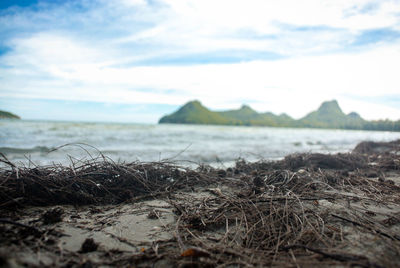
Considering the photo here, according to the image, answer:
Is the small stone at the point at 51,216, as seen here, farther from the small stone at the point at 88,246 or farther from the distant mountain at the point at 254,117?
the distant mountain at the point at 254,117

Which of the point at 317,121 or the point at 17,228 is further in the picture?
the point at 317,121

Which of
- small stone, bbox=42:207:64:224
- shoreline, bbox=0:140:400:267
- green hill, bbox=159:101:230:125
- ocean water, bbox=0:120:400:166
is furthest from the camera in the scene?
green hill, bbox=159:101:230:125

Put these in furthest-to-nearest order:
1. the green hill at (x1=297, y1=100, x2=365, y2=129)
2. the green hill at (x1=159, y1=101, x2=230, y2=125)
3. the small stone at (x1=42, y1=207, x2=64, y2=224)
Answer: the green hill at (x1=159, y1=101, x2=230, y2=125) < the green hill at (x1=297, y1=100, x2=365, y2=129) < the small stone at (x1=42, y1=207, x2=64, y2=224)

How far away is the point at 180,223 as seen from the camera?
8.57 ft

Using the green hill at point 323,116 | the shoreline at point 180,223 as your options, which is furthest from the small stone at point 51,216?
the green hill at point 323,116

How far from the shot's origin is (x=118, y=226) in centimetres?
256

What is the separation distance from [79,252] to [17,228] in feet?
2.14

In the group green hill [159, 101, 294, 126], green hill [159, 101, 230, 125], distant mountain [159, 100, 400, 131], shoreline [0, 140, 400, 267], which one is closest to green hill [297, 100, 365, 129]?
distant mountain [159, 100, 400, 131]

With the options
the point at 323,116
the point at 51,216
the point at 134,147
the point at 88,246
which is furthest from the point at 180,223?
the point at 323,116

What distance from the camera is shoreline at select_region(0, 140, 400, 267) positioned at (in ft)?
6.10

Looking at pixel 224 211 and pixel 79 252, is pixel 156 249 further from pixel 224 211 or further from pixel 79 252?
pixel 224 211

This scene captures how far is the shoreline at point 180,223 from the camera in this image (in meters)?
1.86

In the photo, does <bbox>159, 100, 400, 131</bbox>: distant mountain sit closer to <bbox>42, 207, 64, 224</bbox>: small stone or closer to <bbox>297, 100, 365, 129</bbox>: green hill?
<bbox>297, 100, 365, 129</bbox>: green hill

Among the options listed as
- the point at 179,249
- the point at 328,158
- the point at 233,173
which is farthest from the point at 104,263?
the point at 328,158
